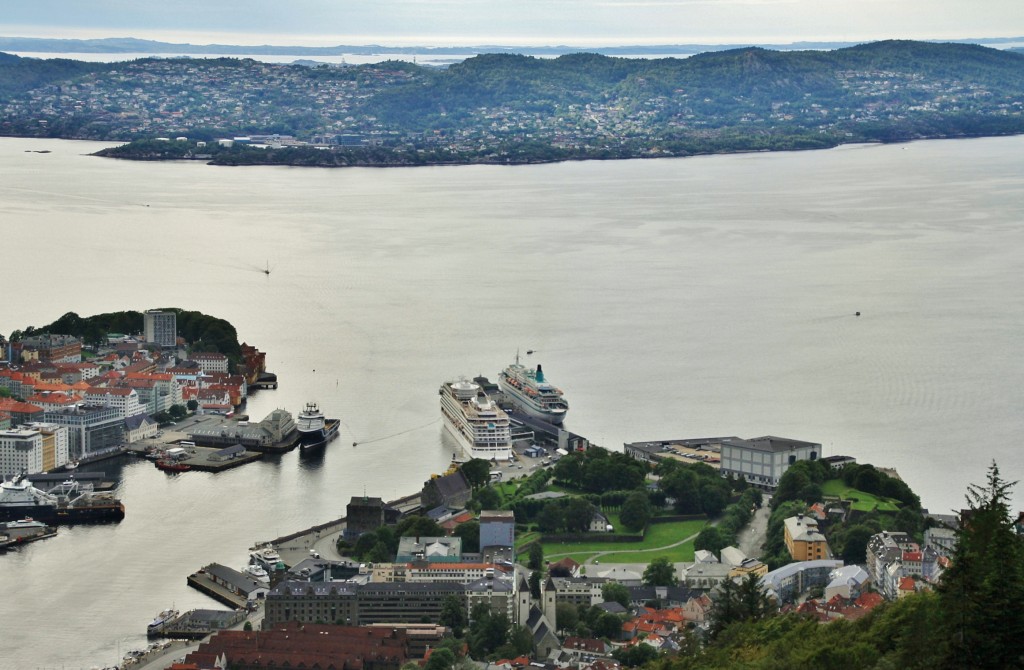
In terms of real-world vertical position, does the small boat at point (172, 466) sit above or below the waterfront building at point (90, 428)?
below

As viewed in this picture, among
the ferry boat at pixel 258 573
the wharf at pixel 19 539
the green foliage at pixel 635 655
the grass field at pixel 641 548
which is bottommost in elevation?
the wharf at pixel 19 539

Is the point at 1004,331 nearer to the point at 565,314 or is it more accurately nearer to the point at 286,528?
the point at 565,314

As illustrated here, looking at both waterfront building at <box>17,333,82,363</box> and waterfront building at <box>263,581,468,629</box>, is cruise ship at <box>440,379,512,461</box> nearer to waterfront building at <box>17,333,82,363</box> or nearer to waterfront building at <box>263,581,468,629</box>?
waterfront building at <box>263,581,468,629</box>

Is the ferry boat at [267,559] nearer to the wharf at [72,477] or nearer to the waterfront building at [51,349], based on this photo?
the wharf at [72,477]

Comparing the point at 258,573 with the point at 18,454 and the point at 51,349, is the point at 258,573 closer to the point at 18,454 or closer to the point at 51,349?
the point at 18,454

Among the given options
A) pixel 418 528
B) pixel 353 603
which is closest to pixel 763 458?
pixel 418 528

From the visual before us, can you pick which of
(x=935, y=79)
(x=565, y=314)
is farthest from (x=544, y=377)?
(x=935, y=79)

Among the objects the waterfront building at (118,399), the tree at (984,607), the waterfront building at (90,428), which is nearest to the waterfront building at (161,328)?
the waterfront building at (118,399)
